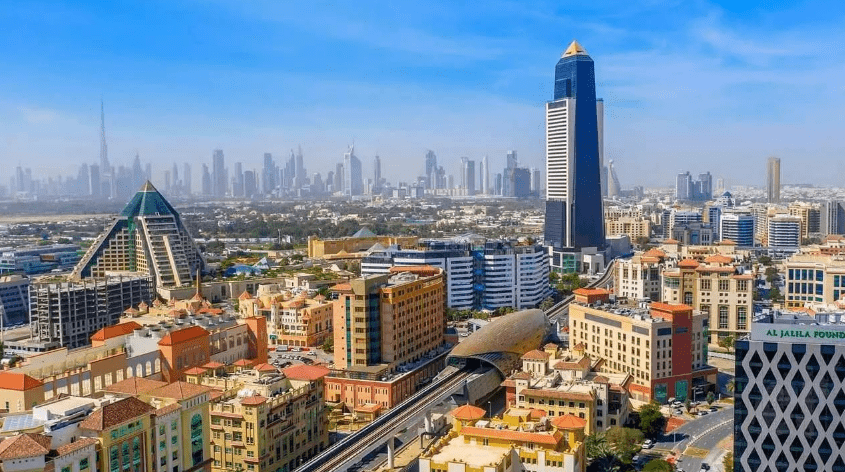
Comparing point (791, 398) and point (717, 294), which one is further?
point (717, 294)

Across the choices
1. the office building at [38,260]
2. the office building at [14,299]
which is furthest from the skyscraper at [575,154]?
the office building at [38,260]

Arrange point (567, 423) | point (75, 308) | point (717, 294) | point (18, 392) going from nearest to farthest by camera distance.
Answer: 1. point (567, 423)
2. point (18, 392)
3. point (717, 294)
4. point (75, 308)

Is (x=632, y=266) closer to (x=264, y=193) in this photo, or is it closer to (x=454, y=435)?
(x=454, y=435)

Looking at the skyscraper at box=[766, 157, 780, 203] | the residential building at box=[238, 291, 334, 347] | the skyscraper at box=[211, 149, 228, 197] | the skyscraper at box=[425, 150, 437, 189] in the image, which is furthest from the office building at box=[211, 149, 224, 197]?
the residential building at box=[238, 291, 334, 347]

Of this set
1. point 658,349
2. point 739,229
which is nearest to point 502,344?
point 658,349

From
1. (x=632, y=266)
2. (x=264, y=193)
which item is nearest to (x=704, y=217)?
(x=632, y=266)

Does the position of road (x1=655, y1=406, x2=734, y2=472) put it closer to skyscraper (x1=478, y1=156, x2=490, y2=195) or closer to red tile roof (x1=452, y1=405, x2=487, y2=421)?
red tile roof (x1=452, y1=405, x2=487, y2=421)

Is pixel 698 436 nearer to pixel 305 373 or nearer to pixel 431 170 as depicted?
pixel 305 373
